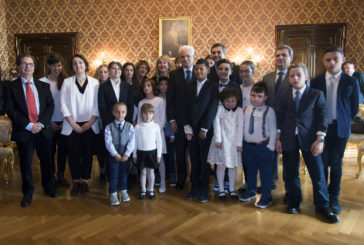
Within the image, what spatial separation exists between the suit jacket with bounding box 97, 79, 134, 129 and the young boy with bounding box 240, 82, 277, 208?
53.5 inches

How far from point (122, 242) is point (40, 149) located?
1555 millimetres

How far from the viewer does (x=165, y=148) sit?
352 centimetres

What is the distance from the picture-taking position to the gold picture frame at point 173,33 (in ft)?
24.4

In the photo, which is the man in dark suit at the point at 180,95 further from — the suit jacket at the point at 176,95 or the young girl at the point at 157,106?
the young girl at the point at 157,106

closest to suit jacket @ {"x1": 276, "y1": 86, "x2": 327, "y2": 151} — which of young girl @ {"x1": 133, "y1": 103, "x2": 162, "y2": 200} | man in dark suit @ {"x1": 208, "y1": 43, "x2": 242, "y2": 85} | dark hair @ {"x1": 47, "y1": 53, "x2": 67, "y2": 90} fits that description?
man in dark suit @ {"x1": 208, "y1": 43, "x2": 242, "y2": 85}

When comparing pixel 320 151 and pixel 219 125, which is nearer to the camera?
pixel 320 151

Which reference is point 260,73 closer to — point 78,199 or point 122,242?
point 78,199

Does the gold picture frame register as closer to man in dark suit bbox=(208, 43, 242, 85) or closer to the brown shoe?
man in dark suit bbox=(208, 43, 242, 85)

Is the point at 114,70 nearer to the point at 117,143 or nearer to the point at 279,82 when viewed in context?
the point at 117,143

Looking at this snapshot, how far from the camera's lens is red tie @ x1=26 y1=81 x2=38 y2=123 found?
3.10m

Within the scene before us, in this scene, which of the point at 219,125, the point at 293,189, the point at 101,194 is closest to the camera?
the point at 293,189

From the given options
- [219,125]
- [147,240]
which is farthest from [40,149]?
[219,125]

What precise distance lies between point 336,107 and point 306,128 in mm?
366

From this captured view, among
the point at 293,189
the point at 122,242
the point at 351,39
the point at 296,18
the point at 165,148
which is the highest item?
the point at 296,18
